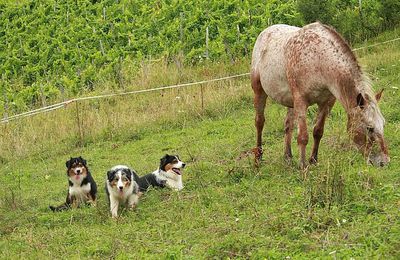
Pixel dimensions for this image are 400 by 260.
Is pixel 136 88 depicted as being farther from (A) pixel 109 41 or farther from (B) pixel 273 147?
(B) pixel 273 147

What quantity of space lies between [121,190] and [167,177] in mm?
1206

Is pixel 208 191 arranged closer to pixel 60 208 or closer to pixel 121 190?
pixel 121 190

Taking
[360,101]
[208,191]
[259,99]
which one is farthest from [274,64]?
[208,191]

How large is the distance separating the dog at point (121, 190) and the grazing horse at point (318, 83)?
→ 1.90 meters

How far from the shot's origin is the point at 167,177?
34.2 ft

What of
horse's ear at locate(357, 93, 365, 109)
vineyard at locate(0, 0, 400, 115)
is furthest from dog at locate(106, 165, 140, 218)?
vineyard at locate(0, 0, 400, 115)

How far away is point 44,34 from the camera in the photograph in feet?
76.4

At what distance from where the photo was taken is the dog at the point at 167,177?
33.9 ft

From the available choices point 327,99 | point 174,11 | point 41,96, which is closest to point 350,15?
point 174,11

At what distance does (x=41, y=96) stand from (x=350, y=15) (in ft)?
29.6

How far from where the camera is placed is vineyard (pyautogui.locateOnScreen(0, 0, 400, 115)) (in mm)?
19594

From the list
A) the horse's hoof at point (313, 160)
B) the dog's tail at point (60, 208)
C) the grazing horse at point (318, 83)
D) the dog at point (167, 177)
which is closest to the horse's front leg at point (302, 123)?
the grazing horse at point (318, 83)

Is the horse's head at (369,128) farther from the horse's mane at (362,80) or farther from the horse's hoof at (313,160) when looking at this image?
the horse's hoof at (313,160)

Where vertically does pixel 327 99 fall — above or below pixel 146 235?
above
